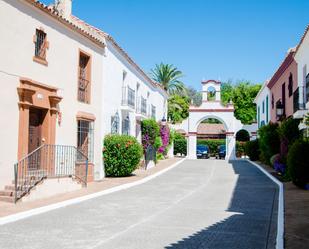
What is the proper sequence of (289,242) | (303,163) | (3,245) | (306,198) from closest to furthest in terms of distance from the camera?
1. (3,245)
2. (289,242)
3. (306,198)
4. (303,163)

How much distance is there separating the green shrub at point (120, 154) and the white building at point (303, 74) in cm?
806

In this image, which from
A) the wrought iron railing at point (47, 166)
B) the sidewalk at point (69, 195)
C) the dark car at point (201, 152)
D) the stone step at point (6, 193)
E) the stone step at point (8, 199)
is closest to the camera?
the sidewalk at point (69, 195)

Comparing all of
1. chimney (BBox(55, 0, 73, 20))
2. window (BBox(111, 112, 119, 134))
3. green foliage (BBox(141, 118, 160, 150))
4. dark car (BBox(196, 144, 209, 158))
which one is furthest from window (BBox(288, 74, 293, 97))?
dark car (BBox(196, 144, 209, 158))

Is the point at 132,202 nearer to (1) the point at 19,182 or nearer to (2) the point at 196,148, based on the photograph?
(1) the point at 19,182

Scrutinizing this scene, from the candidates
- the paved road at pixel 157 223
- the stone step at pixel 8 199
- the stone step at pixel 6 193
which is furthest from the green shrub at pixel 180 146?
the stone step at pixel 8 199

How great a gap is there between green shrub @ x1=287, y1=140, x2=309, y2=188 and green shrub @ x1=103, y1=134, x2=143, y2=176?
695cm

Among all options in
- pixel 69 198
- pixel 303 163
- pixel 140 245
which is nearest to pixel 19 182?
pixel 69 198

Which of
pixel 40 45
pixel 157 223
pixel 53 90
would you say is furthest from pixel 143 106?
pixel 157 223

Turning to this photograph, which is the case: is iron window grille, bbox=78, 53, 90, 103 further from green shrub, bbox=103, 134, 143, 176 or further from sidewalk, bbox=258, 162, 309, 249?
sidewalk, bbox=258, 162, 309, 249

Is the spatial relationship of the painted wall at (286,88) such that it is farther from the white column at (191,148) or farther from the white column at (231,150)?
the white column at (191,148)

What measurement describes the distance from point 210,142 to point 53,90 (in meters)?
33.3

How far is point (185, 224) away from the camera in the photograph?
8.95 metres

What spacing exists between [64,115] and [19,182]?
4.03 metres

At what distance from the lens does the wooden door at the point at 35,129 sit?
1385 cm
